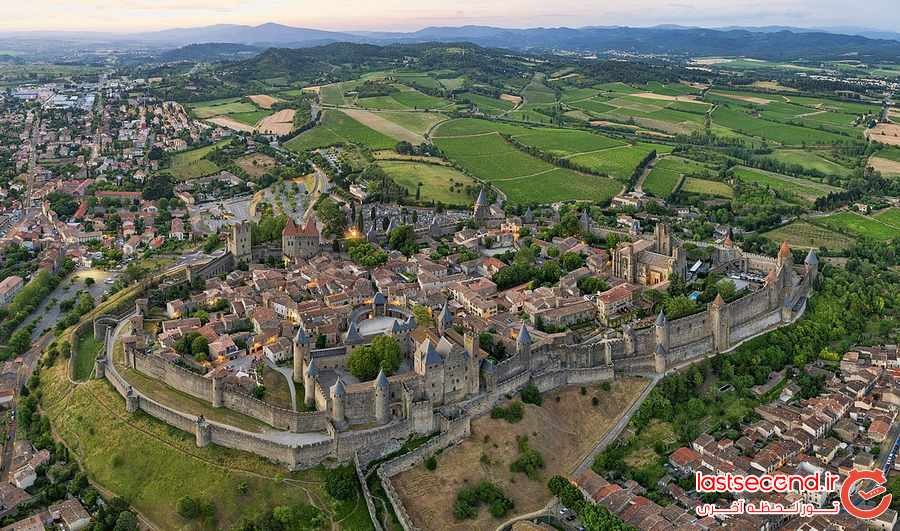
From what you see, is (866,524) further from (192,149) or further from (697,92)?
(697,92)

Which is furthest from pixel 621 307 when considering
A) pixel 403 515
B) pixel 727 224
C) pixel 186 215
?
pixel 186 215

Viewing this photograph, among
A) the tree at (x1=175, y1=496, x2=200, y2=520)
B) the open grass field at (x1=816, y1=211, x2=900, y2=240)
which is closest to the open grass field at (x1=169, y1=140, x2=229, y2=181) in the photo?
the tree at (x1=175, y1=496, x2=200, y2=520)

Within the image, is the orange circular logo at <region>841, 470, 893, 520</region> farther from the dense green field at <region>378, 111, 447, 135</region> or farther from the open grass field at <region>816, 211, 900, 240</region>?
the dense green field at <region>378, 111, 447, 135</region>

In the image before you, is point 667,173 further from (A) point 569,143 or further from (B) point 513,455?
(B) point 513,455

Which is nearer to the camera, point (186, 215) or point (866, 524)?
point (866, 524)

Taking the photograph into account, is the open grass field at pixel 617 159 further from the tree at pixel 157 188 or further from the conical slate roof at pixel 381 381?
the conical slate roof at pixel 381 381

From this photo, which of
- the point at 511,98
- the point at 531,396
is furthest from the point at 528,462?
the point at 511,98
